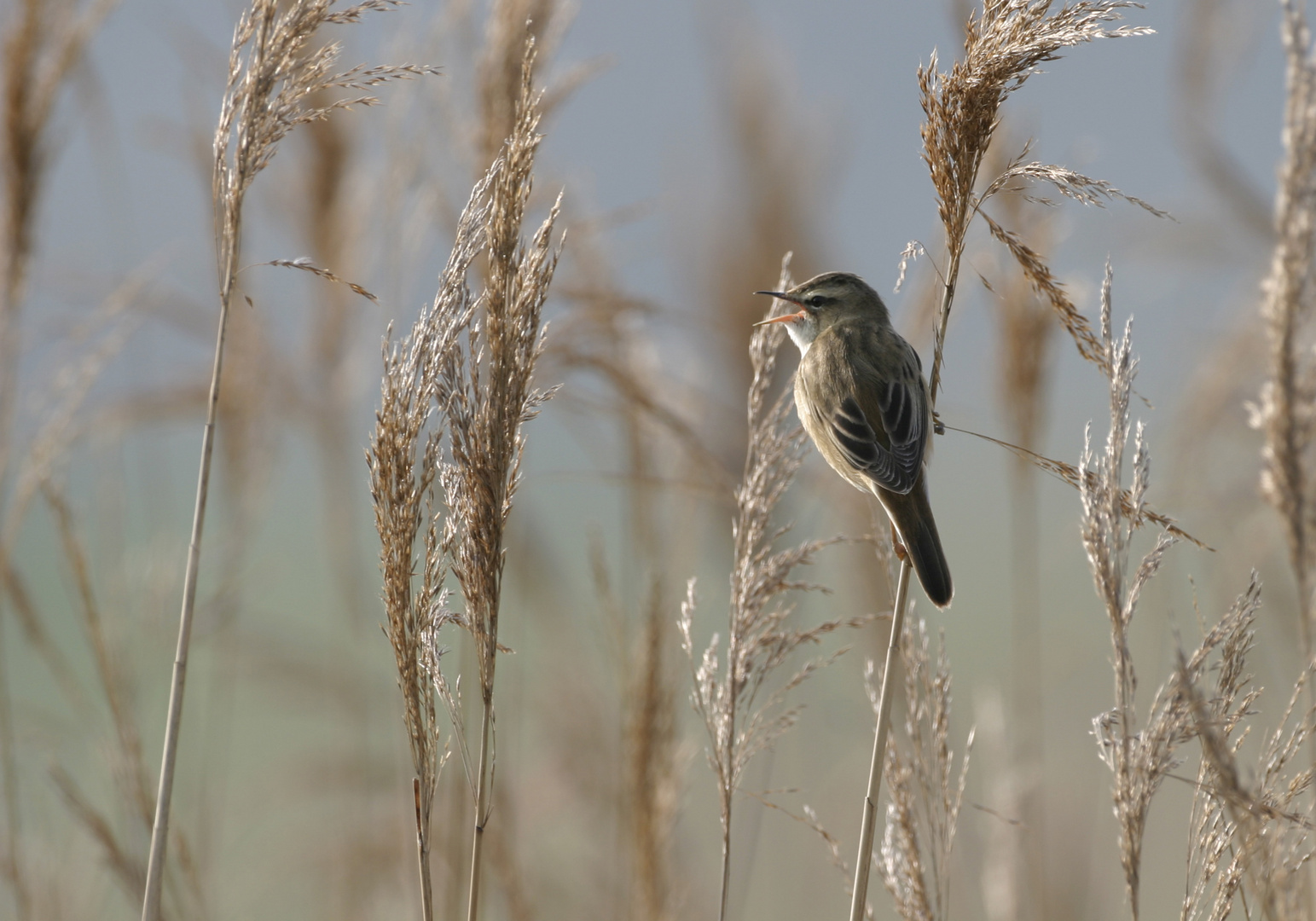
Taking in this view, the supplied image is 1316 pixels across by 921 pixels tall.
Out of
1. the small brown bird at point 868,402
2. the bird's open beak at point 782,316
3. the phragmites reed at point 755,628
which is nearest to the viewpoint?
the phragmites reed at point 755,628

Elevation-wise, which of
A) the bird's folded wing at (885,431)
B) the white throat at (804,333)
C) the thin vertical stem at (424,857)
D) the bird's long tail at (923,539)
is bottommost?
the thin vertical stem at (424,857)

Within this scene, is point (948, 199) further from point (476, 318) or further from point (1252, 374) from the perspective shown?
point (1252, 374)

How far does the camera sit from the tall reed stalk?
5.01 ft

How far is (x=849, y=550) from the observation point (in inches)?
148

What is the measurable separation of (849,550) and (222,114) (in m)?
2.67

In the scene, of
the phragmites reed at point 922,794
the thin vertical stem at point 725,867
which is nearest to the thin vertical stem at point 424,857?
the thin vertical stem at point 725,867

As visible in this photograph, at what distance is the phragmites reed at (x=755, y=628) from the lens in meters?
1.82

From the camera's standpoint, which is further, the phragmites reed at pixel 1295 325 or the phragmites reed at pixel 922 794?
the phragmites reed at pixel 922 794

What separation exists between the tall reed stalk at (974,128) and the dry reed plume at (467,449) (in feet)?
1.81

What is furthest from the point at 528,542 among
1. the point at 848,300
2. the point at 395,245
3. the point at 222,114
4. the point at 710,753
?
the point at 222,114

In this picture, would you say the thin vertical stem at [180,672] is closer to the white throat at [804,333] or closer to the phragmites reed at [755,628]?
the phragmites reed at [755,628]

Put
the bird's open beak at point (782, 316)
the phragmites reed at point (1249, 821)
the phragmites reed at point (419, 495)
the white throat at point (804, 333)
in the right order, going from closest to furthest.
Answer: the phragmites reed at point (1249, 821)
the phragmites reed at point (419, 495)
the bird's open beak at point (782, 316)
the white throat at point (804, 333)

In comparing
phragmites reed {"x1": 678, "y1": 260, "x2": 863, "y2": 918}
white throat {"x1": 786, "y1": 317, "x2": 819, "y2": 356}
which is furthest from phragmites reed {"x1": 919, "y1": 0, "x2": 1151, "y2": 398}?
white throat {"x1": 786, "y1": 317, "x2": 819, "y2": 356}

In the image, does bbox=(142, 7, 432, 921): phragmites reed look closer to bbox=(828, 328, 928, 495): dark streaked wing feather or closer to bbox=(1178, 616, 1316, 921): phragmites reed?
bbox=(828, 328, 928, 495): dark streaked wing feather
